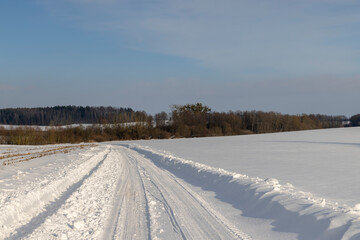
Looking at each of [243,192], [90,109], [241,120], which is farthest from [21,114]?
[243,192]

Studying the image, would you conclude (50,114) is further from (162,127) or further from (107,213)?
(107,213)

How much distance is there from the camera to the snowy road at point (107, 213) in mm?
5941

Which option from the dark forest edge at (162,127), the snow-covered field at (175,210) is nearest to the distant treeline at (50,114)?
the dark forest edge at (162,127)

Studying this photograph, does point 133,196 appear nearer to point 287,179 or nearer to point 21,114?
point 287,179

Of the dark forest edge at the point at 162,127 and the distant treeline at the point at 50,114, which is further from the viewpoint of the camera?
the distant treeline at the point at 50,114

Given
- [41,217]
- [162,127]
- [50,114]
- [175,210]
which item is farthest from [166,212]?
[50,114]

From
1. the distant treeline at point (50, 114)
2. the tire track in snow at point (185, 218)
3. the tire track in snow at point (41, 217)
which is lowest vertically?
the tire track in snow at point (185, 218)

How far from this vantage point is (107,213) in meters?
7.36

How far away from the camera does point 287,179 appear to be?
13211 millimetres

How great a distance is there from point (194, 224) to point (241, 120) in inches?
3982

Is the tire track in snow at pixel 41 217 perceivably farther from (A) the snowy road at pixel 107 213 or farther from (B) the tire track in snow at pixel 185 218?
(B) the tire track in snow at pixel 185 218

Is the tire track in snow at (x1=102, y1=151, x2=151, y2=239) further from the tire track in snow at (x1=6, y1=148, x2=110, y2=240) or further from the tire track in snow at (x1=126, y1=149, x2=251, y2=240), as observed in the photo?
the tire track in snow at (x1=6, y1=148, x2=110, y2=240)

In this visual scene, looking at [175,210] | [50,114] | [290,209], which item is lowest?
[175,210]

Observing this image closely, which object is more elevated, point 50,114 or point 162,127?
point 50,114
